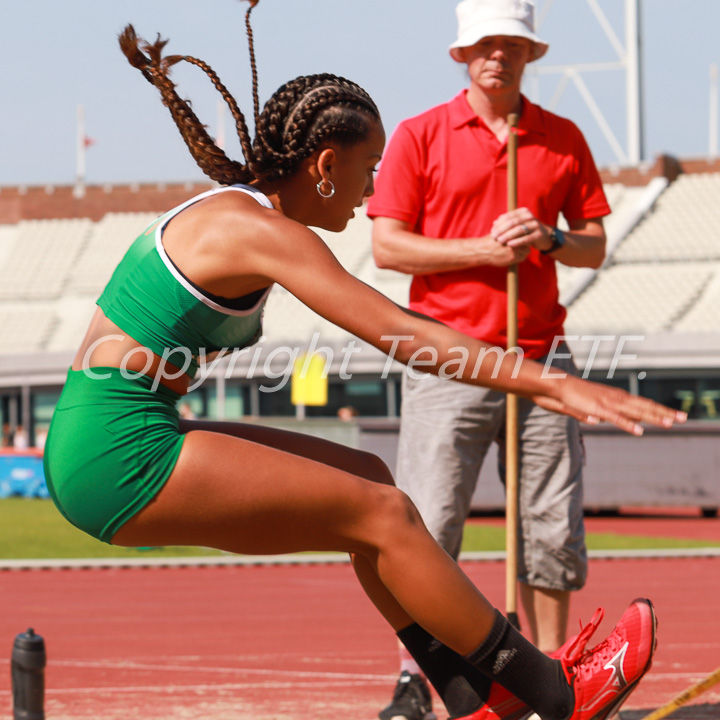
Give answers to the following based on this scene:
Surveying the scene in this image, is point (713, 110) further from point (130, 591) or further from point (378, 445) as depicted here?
point (130, 591)

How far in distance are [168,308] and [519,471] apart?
2041 mm

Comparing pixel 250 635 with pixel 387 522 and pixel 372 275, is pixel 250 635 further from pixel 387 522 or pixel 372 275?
pixel 372 275

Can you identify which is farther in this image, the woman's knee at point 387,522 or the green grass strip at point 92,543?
the green grass strip at point 92,543

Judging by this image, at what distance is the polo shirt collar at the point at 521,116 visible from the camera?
4.87 meters

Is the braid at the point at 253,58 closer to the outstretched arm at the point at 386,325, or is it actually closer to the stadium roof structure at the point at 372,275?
the outstretched arm at the point at 386,325

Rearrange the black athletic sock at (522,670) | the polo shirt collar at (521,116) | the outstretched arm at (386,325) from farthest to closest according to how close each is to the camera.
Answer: the polo shirt collar at (521,116) < the black athletic sock at (522,670) < the outstretched arm at (386,325)

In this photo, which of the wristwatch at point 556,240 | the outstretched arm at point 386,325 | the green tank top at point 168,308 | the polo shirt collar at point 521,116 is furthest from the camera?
the polo shirt collar at point 521,116

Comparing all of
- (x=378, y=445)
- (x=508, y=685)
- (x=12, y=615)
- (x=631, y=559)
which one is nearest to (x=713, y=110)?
(x=378, y=445)

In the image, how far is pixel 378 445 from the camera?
64.2ft

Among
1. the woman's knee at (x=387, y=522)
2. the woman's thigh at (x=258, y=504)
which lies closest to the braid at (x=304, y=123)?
the woman's thigh at (x=258, y=504)

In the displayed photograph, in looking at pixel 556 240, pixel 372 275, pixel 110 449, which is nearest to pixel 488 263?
pixel 556 240

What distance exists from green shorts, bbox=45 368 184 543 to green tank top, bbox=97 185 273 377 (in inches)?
4.3

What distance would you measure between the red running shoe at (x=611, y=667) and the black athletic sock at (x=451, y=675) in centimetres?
24

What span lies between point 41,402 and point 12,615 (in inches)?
1216
